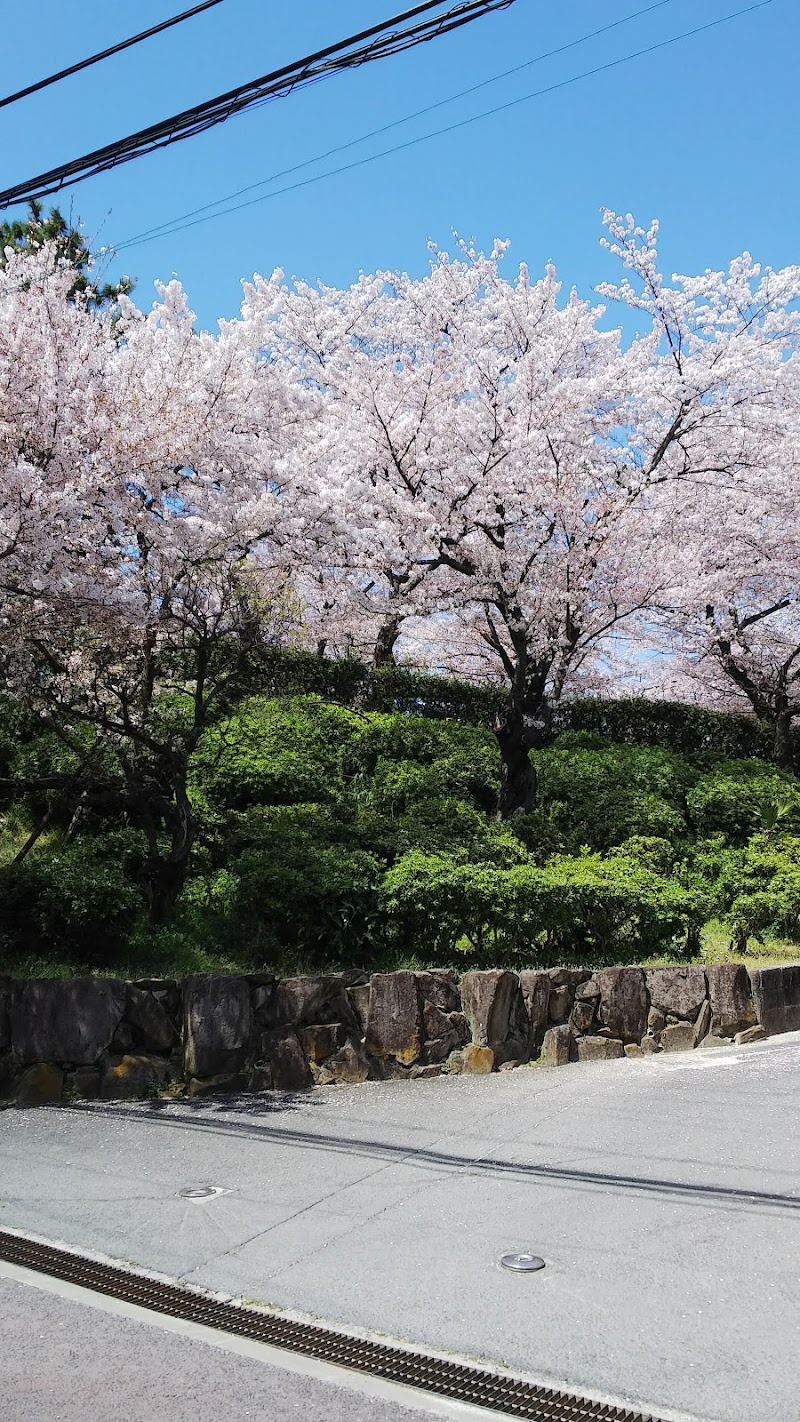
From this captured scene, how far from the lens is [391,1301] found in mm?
4164

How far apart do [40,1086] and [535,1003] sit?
3484mm

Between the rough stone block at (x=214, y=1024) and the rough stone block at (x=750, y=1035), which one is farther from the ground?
the rough stone block at (x=214, y=1024)

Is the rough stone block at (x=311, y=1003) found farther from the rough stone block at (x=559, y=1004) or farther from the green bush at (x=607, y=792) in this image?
the green bush at (x=607, y=792)

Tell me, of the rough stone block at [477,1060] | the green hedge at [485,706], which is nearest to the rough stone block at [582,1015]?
the rough stone block at [477,1060]

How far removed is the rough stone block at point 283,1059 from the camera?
279 inches

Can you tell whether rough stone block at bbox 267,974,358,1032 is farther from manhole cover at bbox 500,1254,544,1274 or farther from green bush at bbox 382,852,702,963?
manhole cover at bbox 500,1254,544,1274

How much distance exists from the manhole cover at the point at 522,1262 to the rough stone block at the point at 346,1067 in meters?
2.82

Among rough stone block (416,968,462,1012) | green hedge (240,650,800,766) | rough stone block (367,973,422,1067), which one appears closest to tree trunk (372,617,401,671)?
green hedge (240,650,800,766)

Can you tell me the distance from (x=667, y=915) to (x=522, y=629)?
13.4ft

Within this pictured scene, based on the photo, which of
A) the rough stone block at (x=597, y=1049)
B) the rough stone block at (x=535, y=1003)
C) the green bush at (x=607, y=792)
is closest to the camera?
the rough stone block at (x=535, y=1003)

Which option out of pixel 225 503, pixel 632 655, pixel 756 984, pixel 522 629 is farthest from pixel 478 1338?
pixel 632 655

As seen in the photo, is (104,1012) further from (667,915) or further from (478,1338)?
(667,915)

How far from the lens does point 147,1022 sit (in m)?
6.97

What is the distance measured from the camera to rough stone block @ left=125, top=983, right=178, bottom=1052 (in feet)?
22.8
